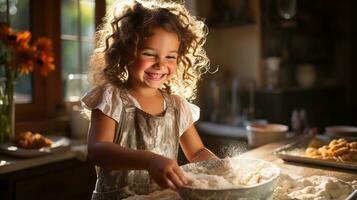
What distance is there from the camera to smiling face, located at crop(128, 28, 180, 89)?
37.4 inches

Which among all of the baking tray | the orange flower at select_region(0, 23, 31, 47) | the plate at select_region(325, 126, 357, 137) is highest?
the orange flower at select_region(0, 23, 31, 47)

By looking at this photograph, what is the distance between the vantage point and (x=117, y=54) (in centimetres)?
100

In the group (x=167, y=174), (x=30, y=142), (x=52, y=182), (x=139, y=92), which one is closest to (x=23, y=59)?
(x=30, y=142)

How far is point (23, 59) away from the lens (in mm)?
1844

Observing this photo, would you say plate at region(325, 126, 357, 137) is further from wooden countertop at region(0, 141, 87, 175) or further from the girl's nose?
wooden countertop at region(0, 141, 87, 175)

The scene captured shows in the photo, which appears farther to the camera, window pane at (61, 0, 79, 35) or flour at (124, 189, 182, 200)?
window pane at (61, 0, 79, 35)

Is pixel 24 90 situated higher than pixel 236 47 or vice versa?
pixel 236 47

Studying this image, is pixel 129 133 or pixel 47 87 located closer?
Answer: pixel 129 133

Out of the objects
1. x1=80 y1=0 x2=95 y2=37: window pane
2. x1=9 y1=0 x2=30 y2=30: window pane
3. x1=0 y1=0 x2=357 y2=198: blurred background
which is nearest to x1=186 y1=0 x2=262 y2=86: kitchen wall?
x1=0 y1=0 x2=357 y2=198: blurred background

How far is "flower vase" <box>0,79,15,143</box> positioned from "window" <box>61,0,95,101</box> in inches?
23.3

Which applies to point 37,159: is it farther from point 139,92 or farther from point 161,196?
point 161,196

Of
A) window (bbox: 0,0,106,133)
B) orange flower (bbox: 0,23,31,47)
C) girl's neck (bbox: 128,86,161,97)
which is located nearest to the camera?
girl's neck (bbox: 128,86,161,97)

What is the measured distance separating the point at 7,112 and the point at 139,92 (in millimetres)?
1120

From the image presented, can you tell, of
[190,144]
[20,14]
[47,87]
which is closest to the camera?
[190,144]
